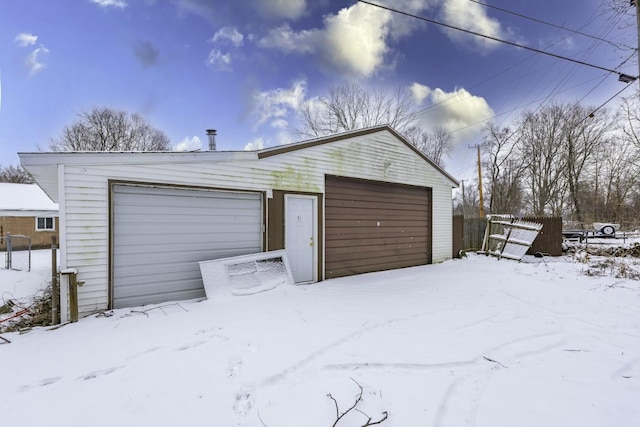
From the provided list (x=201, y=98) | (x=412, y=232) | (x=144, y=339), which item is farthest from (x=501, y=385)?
(x=201, y=98)

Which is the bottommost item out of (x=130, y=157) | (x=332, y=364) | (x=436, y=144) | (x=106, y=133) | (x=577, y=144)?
(x=332, y=364)

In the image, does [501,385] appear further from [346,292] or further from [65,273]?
[65,273]

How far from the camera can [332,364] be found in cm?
291

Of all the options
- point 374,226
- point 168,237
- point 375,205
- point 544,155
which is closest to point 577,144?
point 544,155

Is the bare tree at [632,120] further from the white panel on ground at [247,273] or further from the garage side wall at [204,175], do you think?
the white panel on ground at [247,273]

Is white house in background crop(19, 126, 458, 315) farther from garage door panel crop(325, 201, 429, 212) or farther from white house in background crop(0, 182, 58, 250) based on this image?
white house in background crop(0, 182, 58, 250)

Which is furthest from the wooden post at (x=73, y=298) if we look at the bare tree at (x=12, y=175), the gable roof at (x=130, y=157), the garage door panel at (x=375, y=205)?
the bare tree at (x=12, y=175)

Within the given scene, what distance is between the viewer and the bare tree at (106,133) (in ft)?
80.2

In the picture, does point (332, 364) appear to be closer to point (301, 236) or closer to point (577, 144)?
point (301, 236)

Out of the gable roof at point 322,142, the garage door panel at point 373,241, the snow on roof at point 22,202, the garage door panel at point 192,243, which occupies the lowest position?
the garage door panel at point 373,241

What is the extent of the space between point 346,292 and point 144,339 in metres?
3.53

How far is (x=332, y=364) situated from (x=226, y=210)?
3796mm

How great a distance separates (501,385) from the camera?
256 cm

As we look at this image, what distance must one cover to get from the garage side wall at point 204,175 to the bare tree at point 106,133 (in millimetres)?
25949
